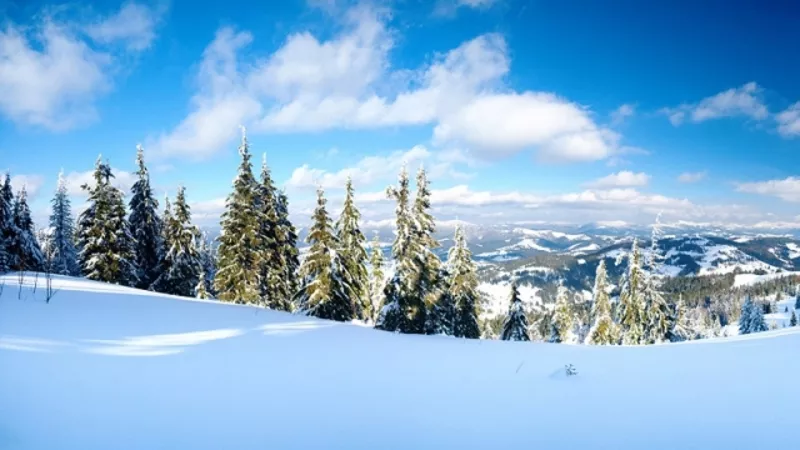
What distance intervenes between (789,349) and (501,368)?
17.3 ft

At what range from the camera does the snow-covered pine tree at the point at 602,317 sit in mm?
33531

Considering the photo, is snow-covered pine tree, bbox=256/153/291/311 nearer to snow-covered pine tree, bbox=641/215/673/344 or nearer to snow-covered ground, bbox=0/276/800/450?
snow-covered ground, bbox=0/276/800/450

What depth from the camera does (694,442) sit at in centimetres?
326

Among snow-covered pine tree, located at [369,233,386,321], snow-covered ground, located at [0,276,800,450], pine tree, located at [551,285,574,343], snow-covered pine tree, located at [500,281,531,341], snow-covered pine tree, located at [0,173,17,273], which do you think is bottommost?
pine tree, located at [551,285,574,343]

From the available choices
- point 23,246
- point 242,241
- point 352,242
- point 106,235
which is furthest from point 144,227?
point 352,242

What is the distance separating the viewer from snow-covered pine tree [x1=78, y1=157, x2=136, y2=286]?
26.1m

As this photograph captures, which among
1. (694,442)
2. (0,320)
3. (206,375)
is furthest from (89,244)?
(694,442)

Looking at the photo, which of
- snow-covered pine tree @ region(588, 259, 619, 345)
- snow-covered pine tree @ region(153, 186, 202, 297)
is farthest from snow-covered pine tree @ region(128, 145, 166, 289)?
snow-covered pine tree @ region(588, 259, 619, 345)

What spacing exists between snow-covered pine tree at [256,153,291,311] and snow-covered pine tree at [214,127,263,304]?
585 millimetres

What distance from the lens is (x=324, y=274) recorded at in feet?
77.2

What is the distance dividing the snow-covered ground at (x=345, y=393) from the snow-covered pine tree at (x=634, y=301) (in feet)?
90.8

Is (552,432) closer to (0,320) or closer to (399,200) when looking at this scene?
(0,320)

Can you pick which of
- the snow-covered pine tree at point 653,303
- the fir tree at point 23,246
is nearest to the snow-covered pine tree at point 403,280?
the snow-covered pine tree at point 653,303

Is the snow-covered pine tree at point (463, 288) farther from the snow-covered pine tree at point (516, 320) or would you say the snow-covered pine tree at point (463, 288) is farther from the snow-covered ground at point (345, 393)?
the snow-covered ground at point (345, 393)
